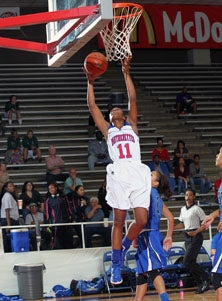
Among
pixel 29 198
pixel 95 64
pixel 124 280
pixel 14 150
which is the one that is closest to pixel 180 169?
pixel 14 150

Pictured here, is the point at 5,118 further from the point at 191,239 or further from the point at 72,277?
the point at 191,239

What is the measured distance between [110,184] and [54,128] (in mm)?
12505

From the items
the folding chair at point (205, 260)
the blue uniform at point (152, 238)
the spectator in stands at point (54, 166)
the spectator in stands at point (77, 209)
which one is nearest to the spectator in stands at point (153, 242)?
the blue uniform at point (152, 238)

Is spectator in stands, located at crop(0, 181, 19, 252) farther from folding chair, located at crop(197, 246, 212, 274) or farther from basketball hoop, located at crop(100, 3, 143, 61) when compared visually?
basketball hoop, located at crop(100, 3, 143, 61)

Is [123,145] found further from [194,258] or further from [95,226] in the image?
[95,226]

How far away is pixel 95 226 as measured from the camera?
1515 cm

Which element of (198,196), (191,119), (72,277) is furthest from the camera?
(191,119)

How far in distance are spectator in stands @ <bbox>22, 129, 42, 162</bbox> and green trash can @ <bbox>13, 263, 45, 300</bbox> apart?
4.76 metres

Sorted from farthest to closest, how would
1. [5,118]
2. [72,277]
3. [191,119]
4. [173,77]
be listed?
[173,77] → [191,119] → [5,118] → [72,277]

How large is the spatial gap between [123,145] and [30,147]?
1039 cm

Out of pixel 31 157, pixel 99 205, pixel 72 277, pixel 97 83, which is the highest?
pixel 97 83

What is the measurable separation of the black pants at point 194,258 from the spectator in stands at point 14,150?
5.97m

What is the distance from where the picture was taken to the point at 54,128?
68.0 feet

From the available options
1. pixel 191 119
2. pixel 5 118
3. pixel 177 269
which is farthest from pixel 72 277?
pixel 191 119
